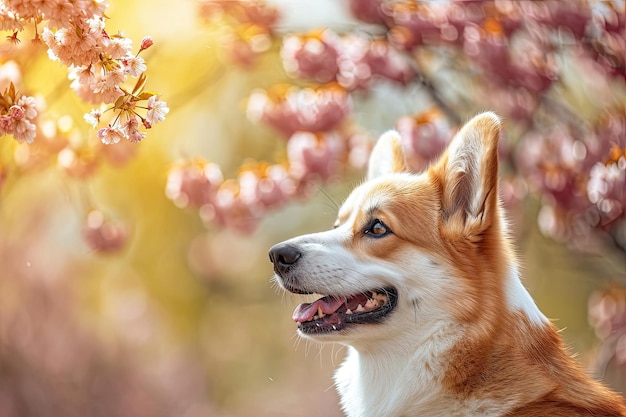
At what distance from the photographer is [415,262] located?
1.93m

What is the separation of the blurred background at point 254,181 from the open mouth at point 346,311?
0.58 metres

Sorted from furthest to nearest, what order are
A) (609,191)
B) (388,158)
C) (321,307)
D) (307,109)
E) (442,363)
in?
(307,109)
(609,191)
(388,158)
(321,307)
(442,363)

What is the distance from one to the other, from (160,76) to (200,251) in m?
1.20

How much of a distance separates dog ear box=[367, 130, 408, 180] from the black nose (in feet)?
1.68

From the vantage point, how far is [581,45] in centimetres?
350

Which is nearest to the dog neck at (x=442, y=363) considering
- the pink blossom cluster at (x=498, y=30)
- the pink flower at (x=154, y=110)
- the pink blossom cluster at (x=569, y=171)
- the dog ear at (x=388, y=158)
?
the dog ear at (x=388, y=158)

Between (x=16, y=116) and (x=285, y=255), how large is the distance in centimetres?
66

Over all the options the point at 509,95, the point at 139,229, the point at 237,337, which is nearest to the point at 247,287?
the point at 237,337

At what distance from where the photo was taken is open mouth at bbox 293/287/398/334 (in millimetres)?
1915

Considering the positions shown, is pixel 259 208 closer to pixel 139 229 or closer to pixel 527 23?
pixel 527 23

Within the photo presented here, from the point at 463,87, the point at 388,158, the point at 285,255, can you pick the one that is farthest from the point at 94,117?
the point at 463,87

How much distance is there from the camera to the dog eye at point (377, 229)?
6.51 feet

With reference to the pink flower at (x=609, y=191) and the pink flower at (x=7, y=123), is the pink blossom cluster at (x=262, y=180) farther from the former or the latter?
the pink flower at (x=7, y=123)

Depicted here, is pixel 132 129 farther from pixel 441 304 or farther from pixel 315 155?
pixel 315 155
